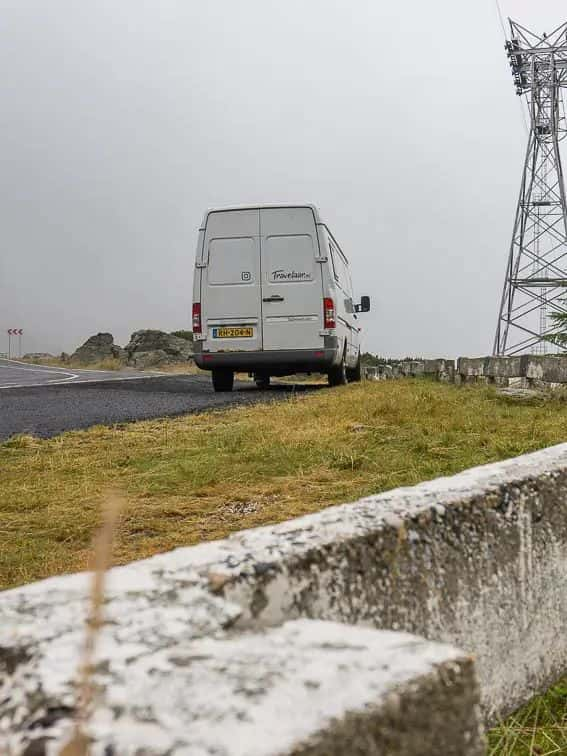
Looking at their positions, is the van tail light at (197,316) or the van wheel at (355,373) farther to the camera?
the van wheel at (355,373)

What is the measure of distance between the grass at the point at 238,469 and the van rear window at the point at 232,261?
4.63 meters

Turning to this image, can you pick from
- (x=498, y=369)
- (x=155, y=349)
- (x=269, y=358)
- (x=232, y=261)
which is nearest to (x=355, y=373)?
(x=269, y=358)

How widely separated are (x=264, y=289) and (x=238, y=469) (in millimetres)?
7350

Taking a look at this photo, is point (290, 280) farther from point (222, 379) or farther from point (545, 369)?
point (545, 369)

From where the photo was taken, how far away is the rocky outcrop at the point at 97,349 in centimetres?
5309

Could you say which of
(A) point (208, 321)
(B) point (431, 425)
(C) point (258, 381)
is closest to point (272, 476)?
(B) point (431, 425)

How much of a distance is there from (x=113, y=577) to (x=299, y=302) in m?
10.7

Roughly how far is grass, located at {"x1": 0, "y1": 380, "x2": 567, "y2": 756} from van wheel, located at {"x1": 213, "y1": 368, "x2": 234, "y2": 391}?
5042mm

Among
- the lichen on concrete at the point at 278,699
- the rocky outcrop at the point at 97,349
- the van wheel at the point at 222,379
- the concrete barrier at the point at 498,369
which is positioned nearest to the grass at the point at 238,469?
the concrete barrier at the point at 498,369

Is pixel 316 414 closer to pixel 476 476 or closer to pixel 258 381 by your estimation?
pixel 476 476

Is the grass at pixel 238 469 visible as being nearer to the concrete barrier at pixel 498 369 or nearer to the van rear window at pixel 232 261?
the concrete barrier at pixel 498 369

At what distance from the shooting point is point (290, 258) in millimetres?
11672

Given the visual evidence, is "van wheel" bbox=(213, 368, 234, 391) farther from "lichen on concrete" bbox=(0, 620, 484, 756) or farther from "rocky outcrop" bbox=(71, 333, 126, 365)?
"rocky outcrop" bbox=(71, 333, 126, 365)

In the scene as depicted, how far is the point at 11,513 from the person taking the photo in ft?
12.3
